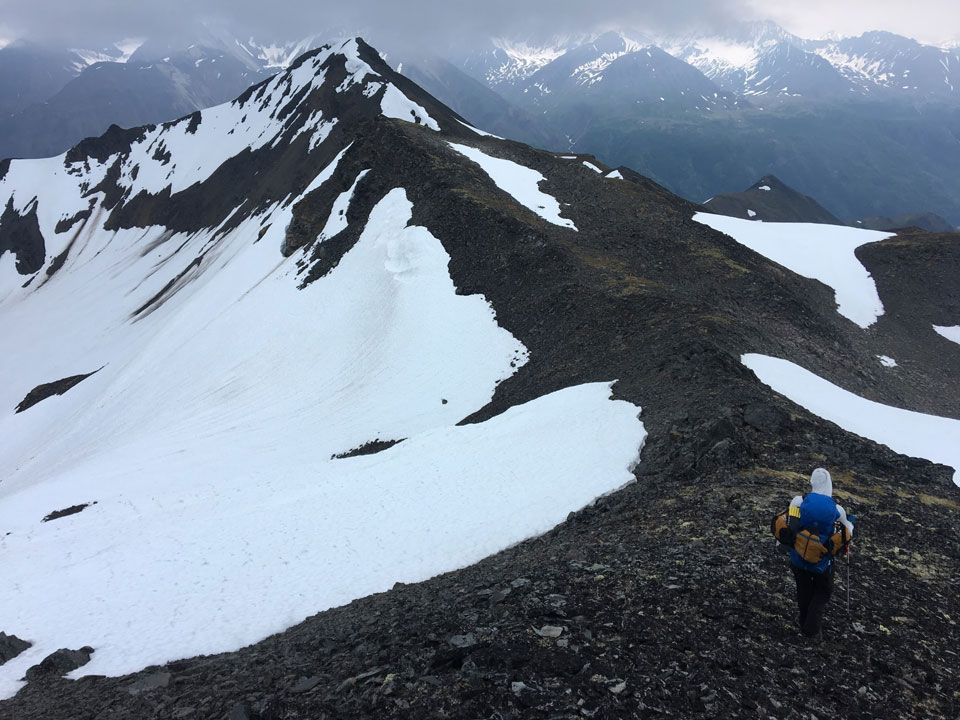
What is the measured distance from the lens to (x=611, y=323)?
24.5 meters

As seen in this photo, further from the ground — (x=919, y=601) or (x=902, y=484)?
(x=919, y=601)

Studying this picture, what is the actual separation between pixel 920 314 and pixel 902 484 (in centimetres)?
3135

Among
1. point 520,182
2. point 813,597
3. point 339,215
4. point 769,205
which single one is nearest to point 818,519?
point 813,597

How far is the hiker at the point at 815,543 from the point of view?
7.00 meters

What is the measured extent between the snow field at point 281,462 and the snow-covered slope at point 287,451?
0.09m

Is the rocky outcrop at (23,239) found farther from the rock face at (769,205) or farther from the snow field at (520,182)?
the rock face at (769,205)

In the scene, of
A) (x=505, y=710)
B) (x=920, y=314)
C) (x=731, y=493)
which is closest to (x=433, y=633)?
(x=505, y=710)

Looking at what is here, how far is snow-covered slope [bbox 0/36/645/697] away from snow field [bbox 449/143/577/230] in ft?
2.44

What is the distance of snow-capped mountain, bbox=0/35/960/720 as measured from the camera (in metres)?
7.66

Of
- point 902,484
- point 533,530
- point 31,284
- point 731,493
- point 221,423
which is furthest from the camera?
point 31,284

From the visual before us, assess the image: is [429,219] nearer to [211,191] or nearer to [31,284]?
[211,191]

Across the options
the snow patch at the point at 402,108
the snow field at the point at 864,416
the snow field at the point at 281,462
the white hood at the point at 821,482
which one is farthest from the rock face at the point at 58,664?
the snow patch at the point at 402,108

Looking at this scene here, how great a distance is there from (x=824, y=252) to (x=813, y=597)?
1744 inches

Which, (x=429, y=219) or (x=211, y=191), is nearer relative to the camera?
(x=429, y=219)
